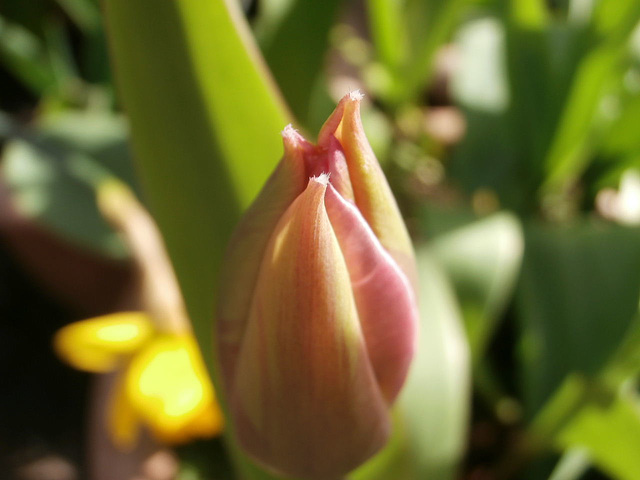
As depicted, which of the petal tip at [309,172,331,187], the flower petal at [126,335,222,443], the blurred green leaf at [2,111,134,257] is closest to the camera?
the petal tip at [309,172,331,187]

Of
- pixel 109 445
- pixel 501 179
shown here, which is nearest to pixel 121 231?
pixel 109 445

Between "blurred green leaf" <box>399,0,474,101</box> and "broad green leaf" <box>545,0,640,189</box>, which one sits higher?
"blurred green leaf" <box>399,0,474,101</box>

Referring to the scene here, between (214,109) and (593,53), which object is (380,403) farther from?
(593,53)

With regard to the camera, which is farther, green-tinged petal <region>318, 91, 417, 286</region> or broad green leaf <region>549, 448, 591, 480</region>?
broad green leaf <region>549, 448, 591, 480</region>

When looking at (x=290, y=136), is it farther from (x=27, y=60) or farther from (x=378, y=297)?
(x=27, y=60)

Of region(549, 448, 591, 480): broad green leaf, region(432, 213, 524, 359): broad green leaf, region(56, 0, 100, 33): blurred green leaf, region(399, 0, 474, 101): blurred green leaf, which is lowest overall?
region(549, 448, 591, 480): broad green leaf

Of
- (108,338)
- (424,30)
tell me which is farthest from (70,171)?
(424,30)

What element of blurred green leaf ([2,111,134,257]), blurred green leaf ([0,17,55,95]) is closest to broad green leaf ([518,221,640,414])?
blurred green leaf ([2,111,134,257])

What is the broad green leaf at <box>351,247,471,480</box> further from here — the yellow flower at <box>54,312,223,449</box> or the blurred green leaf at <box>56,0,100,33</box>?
the blurred green leaf at <box>56,0,100,33</box>
